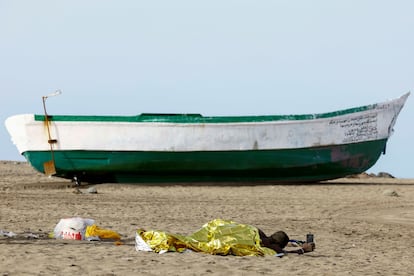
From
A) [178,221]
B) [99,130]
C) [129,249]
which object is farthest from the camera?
[99,130]

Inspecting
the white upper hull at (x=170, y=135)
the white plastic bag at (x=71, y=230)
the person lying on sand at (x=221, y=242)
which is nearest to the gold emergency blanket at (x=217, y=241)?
the person lying on sand at (x=221, y=242)

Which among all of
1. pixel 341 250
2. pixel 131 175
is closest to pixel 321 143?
pixel 131 175

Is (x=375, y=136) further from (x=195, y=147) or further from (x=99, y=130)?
(x=99, y=130)

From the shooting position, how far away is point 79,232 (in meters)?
10.3

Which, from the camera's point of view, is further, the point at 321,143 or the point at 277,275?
the point at 321,143

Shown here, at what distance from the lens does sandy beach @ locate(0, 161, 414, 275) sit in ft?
27.1

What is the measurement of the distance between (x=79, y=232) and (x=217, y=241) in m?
2.03

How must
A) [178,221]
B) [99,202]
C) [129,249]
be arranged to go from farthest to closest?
1. [99,202]
2. [178,221]
3. [129,249]

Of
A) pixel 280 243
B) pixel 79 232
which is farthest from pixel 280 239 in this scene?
pixel 79 232

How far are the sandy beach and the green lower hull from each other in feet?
1.84

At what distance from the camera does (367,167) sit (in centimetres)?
2542

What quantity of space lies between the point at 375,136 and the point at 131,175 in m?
7.56

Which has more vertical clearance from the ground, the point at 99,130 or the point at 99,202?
the point at 99,130

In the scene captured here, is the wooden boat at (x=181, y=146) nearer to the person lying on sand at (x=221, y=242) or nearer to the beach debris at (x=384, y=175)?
the beach debris at (x=384, y=175)
